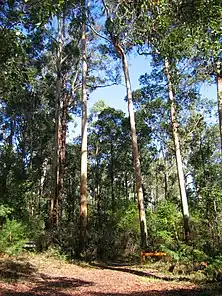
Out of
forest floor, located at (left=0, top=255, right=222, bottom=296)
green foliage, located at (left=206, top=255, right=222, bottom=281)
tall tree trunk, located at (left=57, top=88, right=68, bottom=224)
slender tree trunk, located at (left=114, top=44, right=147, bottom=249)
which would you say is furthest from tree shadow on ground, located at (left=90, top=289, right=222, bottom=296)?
tall tree trunk, located at (left=57, top=88, right=68, bottom=224)

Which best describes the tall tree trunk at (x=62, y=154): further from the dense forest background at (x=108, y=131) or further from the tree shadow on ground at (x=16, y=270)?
the tree shadow on ground at (x=16, y=270)

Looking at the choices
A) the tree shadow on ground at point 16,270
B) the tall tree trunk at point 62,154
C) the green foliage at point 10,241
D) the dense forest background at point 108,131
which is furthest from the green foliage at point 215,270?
the tall tree trunk at point 62,154

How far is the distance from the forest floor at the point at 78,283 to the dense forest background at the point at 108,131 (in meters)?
0.91

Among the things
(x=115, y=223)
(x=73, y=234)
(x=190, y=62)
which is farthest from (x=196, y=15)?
(x=115, y=223)

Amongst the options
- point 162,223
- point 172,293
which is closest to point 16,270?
point 172,293

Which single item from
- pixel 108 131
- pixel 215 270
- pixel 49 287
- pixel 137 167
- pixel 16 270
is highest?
pixel 108 131

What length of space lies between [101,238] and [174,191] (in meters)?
21.0

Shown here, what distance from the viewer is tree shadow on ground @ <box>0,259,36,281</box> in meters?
7.95

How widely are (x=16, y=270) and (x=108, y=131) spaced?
72.6 ft

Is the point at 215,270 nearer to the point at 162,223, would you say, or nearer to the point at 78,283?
the point at 78,283

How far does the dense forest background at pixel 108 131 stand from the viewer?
5508 millimetres

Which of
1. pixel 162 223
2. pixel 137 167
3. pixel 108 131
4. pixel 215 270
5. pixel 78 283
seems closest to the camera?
pixel 215 270

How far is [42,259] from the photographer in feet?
38.4

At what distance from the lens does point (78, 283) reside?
8.12 metres
